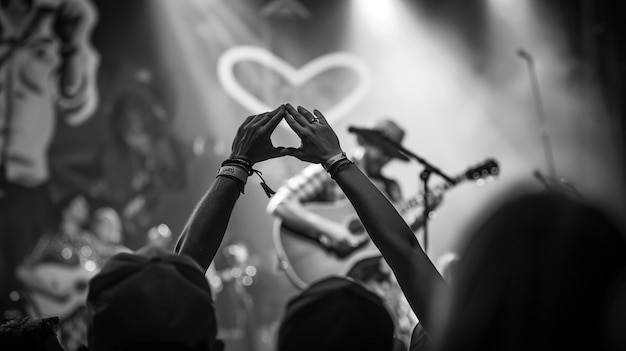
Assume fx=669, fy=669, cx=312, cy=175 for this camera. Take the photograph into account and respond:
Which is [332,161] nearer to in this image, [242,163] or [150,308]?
[242,163]

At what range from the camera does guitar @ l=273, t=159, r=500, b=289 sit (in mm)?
4773

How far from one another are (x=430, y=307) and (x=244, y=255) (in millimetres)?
6459

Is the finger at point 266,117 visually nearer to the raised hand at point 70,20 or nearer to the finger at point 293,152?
the finger at point 293,152

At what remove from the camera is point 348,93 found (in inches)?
339

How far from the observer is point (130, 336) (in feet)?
4.01

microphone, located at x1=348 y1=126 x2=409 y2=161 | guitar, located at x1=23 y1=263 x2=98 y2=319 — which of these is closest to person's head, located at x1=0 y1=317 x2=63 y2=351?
microphone, located at x1=348 y1=126 x2=409 y2=161

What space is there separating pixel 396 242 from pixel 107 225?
6554 millimetres

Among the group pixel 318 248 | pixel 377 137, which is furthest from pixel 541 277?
pixel 318 248

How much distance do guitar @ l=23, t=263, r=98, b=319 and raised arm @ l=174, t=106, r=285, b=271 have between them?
5.73 m

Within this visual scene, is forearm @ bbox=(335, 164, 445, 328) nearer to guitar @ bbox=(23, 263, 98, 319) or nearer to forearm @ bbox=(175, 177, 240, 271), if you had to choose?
forearm @ bbox=(175, 177, 240, 271)

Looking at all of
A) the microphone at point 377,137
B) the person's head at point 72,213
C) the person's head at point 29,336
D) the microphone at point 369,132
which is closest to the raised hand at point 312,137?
the person's head at point 29,336

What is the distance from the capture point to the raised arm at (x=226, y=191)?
1.68 meters

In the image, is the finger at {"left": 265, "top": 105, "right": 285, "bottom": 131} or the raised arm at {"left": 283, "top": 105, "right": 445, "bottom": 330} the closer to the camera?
the raised arm at {"left": 283, "top": 105, "right": 445, "bottom": 330}

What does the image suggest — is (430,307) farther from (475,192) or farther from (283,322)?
(475,192)
